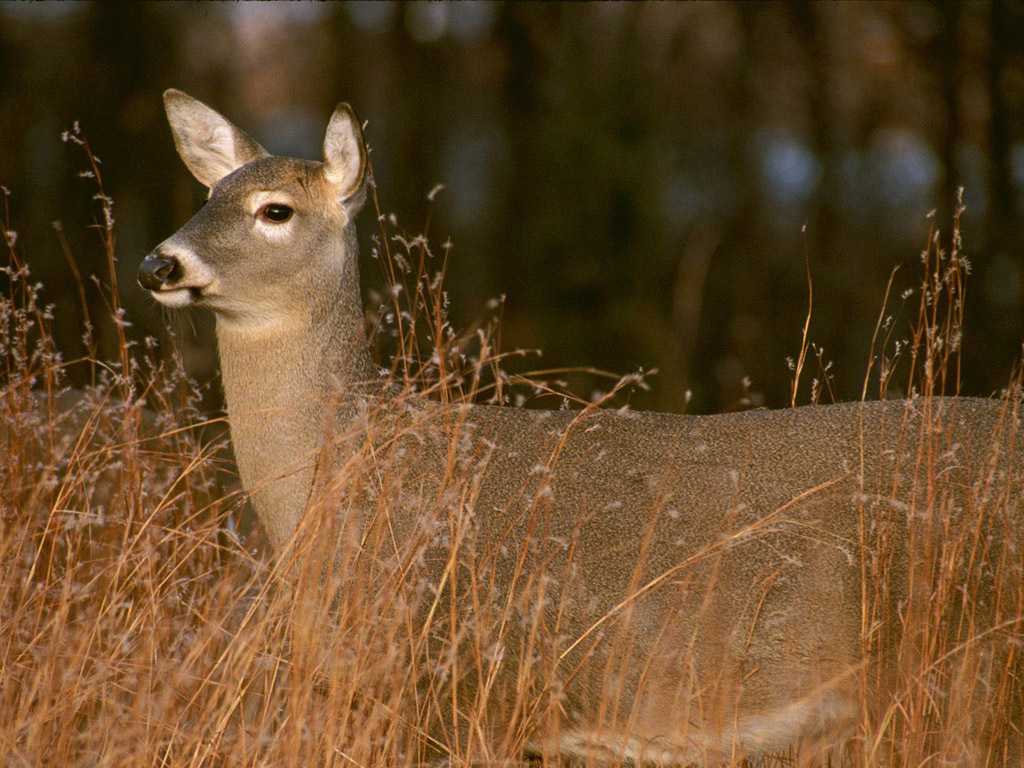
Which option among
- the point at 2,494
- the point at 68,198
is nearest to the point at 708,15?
the point at 68,198

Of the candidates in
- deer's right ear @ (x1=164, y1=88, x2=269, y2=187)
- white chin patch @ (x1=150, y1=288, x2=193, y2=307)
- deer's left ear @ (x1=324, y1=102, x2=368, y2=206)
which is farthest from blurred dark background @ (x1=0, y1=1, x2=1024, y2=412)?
white chin patch @ (x1=150, y1=288, x2=193, y2=307)

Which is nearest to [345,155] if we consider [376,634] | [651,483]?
[651,483]

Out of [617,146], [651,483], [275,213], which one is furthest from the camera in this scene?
[617,146]

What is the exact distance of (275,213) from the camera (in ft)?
14.4

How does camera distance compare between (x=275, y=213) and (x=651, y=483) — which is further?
(x=275, y=213)

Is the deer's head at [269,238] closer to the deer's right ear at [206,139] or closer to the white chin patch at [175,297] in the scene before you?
the white chin patch at [175,297]

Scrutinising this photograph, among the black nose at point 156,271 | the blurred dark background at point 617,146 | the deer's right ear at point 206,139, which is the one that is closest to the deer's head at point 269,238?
the black nose at point 156,271

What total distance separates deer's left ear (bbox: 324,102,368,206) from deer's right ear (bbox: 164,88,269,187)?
1.35 ft

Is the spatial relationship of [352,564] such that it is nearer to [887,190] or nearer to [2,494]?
[2,494]

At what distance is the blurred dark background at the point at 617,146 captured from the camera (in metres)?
12.0

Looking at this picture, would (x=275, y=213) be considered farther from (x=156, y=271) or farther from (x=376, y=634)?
(x=376, y=634)

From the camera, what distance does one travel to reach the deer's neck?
4.09 meters

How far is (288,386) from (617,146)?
8.91 m

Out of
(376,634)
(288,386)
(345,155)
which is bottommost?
(376,634)
